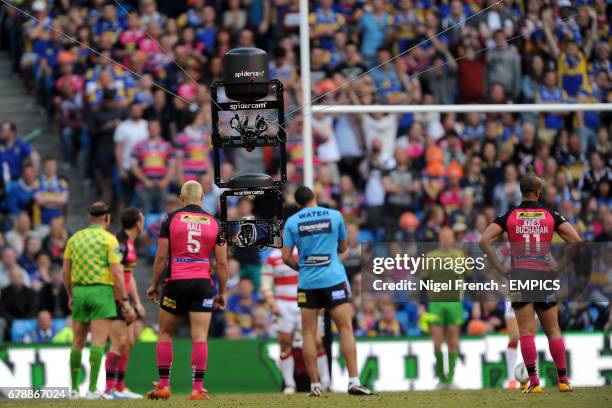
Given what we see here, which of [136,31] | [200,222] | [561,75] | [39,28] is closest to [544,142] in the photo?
[561,75]

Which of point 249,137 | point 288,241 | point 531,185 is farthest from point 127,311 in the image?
point 531,185

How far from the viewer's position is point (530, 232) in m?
13.6

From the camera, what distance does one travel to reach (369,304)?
763 inches

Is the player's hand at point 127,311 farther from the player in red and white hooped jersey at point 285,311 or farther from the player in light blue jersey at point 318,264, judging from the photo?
the player in red and white hooped jersey at point 285,311

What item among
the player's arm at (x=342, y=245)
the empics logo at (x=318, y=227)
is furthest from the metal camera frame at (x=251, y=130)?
the player's arm at (x=342, y=245)

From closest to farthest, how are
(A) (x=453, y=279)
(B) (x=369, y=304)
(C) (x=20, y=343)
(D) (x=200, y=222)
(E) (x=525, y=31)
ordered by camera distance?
(D) (x=200, y=222), (A) (x=453, y=279), (C) (x=20, y=343), (B) (x=369, y=304), (E) (x=525, y=31)

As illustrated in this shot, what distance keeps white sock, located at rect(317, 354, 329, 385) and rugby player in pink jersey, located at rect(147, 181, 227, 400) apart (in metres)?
3.26

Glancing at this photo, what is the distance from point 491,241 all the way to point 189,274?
279 centimetres

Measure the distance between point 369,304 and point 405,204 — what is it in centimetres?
218

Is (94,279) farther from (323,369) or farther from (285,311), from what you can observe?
(323,369)

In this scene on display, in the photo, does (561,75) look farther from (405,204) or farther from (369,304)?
(369,304)

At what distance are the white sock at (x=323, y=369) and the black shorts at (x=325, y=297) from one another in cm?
282

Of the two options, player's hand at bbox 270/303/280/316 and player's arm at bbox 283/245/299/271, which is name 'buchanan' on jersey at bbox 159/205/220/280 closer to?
player's arm at bbox 283/245/299/271

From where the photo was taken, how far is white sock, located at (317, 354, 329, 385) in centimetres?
1708
